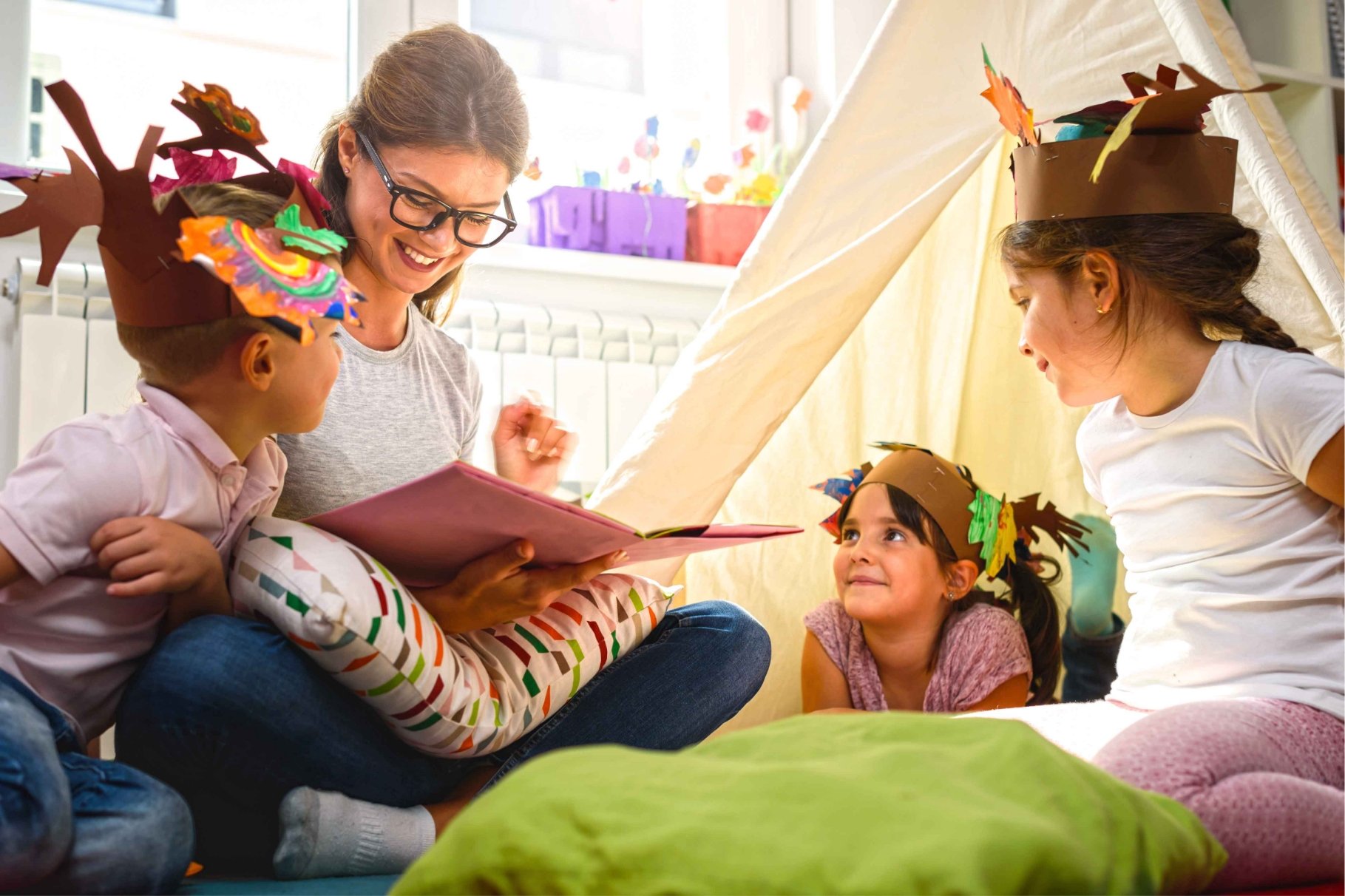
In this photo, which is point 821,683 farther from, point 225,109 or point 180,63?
point 180,63

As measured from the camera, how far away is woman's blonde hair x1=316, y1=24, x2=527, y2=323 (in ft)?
4.30

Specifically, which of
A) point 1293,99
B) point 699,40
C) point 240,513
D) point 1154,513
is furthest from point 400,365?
point 1293,99

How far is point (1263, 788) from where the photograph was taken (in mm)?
844

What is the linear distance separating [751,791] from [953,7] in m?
1.29

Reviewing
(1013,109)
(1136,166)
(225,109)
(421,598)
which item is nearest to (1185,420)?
(1136,166)

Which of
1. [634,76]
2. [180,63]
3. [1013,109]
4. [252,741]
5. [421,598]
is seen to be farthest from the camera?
[634,76]

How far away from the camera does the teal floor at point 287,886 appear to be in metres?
0.87

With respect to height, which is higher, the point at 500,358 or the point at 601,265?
the point at 601,265

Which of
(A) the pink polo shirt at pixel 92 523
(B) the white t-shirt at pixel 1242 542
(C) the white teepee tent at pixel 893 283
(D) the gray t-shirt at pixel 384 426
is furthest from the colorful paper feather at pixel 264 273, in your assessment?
(B) the white t-shirt at pixel 1242 542

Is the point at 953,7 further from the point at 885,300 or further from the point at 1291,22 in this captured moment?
the point at 1291,22

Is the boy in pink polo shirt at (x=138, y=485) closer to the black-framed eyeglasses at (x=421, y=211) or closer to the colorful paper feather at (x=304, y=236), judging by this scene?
the colorful paper feather at (x=304, y=236)

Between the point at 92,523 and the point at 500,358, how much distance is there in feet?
3.78

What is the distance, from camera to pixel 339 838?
3.10 feet

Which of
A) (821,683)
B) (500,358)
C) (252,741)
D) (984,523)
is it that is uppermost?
(500,358)
